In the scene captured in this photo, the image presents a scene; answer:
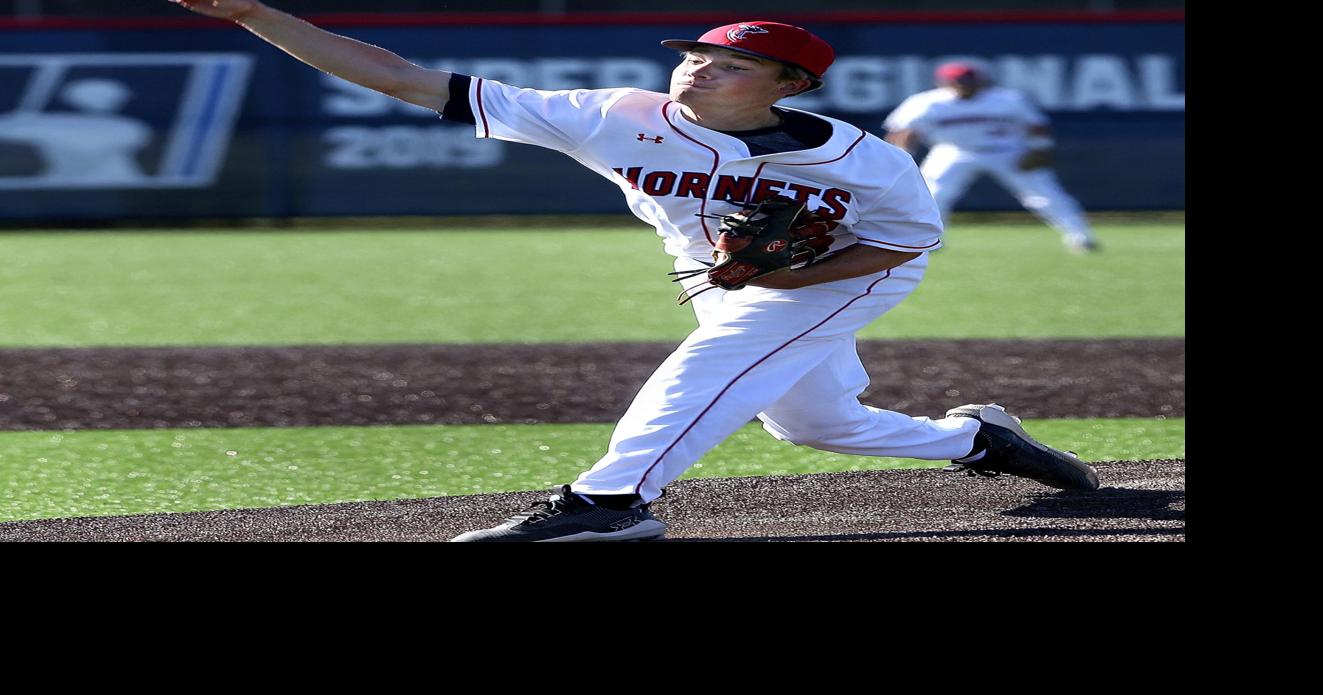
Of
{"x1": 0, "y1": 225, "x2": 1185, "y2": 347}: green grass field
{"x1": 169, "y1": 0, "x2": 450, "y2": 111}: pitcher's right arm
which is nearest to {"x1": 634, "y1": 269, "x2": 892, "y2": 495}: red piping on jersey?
{"x1": 169, "y1": 0, "x2": 450, "y2": 111}: pitcher's right arm

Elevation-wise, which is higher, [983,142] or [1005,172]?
[983,142]

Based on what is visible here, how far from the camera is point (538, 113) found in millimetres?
4465

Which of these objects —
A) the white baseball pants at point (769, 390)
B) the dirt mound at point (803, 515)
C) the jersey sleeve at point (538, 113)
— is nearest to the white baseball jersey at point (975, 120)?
the dirt mound at point (803, 515)

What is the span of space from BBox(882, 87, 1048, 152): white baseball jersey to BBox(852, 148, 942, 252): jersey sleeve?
32.3 ft

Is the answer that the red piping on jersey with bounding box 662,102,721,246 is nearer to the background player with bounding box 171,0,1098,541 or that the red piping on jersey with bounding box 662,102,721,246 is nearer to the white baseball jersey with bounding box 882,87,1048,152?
the background player with bounding box 171,0,1098,541

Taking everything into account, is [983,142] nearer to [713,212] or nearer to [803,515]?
[803,515]

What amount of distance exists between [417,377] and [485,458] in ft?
6.84

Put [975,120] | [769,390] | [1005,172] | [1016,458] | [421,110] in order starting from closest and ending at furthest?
[769,390] → [1016,458] → [975,120] → [1005,172] → [421,110]

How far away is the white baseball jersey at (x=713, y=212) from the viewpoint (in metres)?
4.34

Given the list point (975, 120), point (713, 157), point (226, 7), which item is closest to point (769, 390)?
point (713, 157)

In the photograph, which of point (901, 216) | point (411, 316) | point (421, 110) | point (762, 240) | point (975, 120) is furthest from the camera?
point (421, 110)

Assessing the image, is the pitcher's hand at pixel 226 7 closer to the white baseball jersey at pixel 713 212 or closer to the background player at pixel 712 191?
the background player at pixel 712 191

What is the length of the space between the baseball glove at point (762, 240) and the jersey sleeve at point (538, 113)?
41 centimetres

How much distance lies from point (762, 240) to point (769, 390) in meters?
0.40
